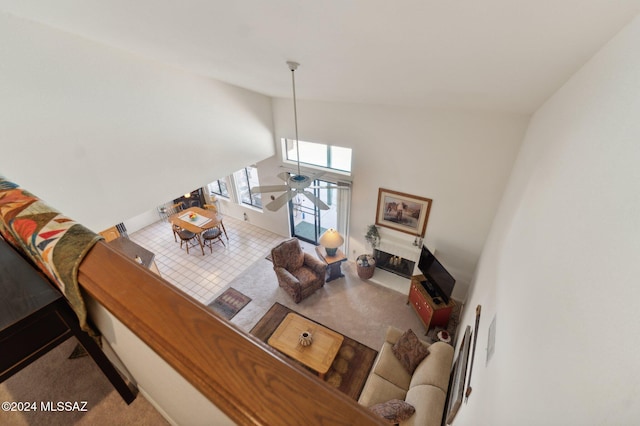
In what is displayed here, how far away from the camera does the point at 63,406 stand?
1.19m

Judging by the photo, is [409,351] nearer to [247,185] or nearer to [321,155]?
[321,155]

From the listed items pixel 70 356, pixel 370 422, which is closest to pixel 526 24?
pixel 370 422

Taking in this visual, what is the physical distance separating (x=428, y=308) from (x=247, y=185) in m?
5.31

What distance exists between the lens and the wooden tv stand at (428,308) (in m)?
4.08

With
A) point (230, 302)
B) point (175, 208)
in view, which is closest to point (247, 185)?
point (175, 208)

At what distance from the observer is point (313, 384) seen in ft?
1.68

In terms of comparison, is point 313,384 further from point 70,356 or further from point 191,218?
point 191,218

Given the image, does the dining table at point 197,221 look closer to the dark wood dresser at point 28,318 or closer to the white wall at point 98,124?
the white wall at point 98,124

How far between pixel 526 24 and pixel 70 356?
275cm

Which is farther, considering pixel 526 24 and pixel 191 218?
pixel 191 218

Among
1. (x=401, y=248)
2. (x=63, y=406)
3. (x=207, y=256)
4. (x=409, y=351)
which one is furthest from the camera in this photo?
(x=207, y=256)

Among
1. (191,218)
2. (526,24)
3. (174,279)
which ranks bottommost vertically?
(174,279)

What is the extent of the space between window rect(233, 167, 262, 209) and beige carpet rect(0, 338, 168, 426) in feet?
19.1

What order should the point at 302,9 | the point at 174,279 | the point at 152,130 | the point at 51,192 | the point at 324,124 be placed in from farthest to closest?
the point at 174,279 → the point at 324,124 → the point at 152,130 → the point at 51,192 → the point at 302,9
